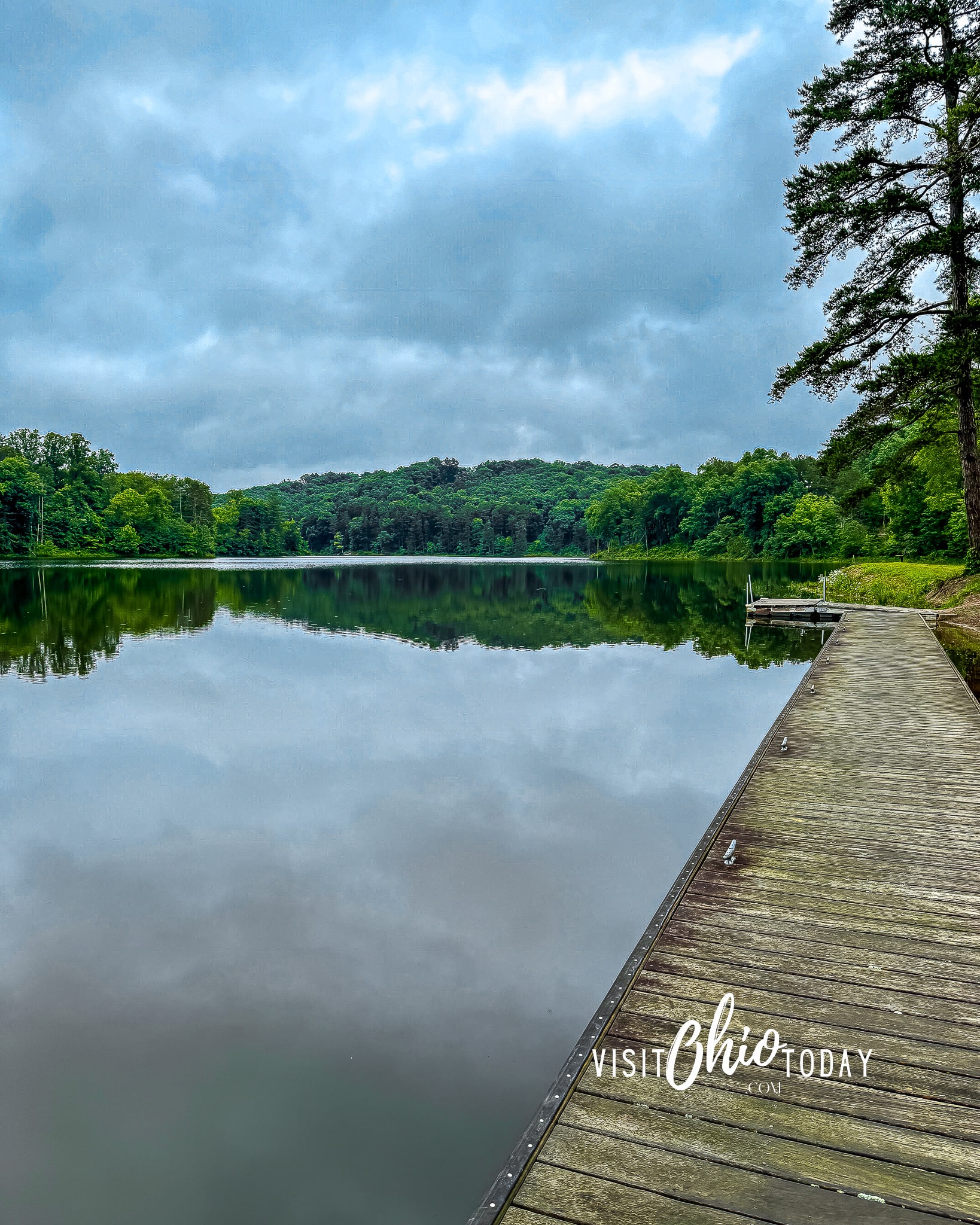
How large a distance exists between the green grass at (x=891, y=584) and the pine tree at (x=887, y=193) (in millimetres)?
7096

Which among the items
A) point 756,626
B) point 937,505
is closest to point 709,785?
point 756,626

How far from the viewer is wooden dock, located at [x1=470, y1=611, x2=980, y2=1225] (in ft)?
7.78

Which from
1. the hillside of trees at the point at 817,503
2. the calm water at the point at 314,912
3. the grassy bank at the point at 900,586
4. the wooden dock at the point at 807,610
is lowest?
the calm water at the point at 314,912

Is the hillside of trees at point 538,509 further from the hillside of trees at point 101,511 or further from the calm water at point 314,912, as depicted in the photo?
the calm water at point 314,912

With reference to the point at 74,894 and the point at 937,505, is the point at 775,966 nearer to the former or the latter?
the point at 74,894

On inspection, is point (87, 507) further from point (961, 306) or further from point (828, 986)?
point (828, 986)

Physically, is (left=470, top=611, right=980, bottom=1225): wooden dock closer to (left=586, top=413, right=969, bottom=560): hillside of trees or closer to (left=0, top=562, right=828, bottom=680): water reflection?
(left=0, top=562, right=828, bottom=680): water reflection

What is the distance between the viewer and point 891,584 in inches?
1225

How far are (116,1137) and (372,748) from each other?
22.6 ft

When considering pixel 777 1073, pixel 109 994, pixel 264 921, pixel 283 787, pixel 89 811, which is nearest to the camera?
pixel 777 1073

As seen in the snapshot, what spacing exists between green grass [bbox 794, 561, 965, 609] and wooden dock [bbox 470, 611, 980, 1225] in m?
19.3

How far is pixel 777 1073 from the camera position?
2945 mm

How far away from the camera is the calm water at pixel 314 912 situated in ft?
11.5

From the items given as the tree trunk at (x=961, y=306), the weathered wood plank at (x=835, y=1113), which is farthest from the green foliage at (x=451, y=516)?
the weathered wood plank at (x=835, y=1113)
